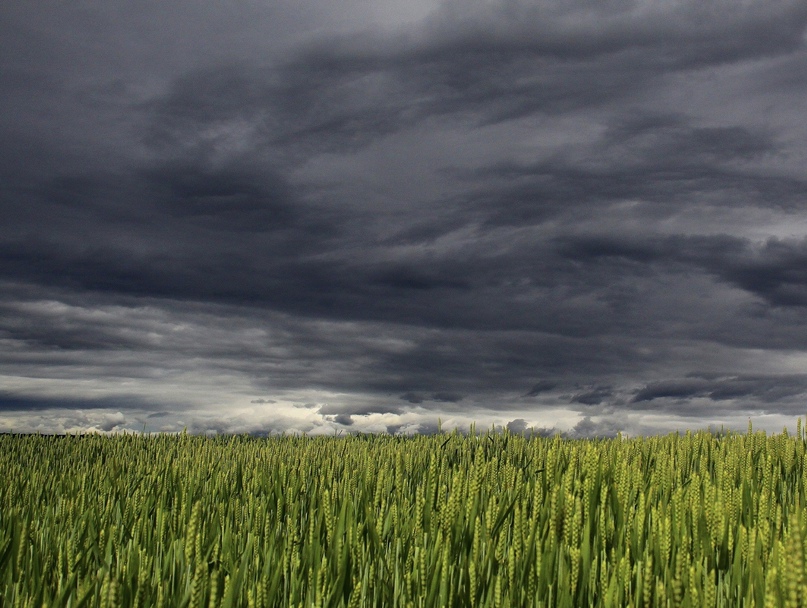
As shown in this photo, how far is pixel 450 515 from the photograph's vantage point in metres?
4.91

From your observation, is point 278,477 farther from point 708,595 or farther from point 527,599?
point 708,595

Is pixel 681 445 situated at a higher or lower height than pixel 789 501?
higher

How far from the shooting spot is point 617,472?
23.6 ft

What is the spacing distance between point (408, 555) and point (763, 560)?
7.80ft

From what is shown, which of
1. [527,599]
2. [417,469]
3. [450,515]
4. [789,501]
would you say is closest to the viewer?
[527,599]

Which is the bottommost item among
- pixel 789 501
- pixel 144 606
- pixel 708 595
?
pixel 144 606


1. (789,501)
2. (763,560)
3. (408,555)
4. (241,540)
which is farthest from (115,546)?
(789,501)

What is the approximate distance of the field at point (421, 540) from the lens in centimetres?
369

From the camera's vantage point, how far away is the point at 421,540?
5.04 metres

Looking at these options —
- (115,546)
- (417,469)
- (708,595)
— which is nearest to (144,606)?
(115,546)

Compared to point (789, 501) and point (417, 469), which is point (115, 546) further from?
point (789, 501)

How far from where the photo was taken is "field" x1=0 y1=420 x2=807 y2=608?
3689 millimetres

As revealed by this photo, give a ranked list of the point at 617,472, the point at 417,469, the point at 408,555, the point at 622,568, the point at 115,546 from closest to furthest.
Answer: the point at 622,568 → the point at 408,555 → the point at 115,546 → the point at 617,472 → the point at 417,469

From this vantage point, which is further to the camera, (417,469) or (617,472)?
(417,469)
